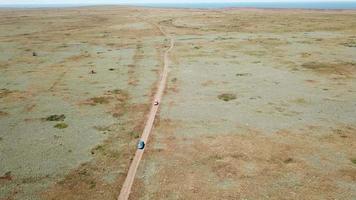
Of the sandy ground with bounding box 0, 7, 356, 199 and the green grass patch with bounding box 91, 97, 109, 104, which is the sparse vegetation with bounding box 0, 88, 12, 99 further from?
the green grass patch with bounding box 91, 97, 109, 104

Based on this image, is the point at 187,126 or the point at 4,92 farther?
the point at 4,92

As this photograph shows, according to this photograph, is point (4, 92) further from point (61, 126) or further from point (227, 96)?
point (227, 96)

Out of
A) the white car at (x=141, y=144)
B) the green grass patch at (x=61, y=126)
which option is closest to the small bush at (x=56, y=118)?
the green grass patch at (x=61, y=126)

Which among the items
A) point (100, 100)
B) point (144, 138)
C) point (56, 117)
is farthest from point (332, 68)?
point (56, 117)

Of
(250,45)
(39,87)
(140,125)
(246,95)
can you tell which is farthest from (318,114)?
(250,45)

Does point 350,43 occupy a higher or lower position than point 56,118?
higher

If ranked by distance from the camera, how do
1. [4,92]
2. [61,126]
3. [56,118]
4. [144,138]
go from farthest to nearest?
[4,92] < [56,118] < [61,126] < [144,138]

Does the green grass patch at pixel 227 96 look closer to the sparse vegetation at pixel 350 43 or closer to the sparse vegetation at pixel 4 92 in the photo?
the sparse vegetation at pixel 4 92

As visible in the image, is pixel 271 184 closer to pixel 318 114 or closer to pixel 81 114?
pixel 318 114

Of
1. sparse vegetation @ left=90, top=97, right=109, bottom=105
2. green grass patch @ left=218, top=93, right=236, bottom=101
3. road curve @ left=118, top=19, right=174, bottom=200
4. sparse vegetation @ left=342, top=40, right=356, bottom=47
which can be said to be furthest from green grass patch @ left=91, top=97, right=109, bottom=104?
sparse vegetation @ left=342, top=40, right=356, bottom=47
